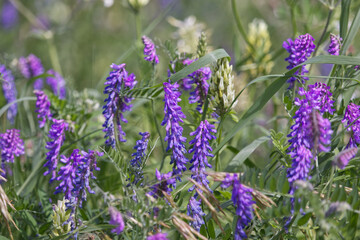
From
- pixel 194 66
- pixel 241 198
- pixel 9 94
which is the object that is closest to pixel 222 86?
pixel 194 66

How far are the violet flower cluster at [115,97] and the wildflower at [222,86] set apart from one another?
0.32 metres

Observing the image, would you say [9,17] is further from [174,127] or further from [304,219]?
[304,219]

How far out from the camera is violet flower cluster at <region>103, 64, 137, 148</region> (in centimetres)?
179

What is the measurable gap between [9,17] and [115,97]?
→ 463 centimetres

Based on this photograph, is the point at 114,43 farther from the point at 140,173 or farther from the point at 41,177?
the point at 140,173

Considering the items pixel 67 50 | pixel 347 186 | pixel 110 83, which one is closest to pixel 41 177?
pixel 110 83

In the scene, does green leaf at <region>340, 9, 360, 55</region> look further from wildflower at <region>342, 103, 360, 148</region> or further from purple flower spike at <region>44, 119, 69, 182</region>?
purple flower spike at <region>44, 119, 69, 182</region>

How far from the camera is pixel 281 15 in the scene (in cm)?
367

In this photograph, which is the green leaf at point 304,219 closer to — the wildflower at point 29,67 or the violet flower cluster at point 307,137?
Answer: the violet flower cluster at point 307,137

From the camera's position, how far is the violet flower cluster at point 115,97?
5.88 ft

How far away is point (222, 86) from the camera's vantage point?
1862 millimetres

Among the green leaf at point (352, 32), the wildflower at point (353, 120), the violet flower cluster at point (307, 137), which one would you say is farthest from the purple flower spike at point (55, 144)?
the green leaf at point (352, 32)

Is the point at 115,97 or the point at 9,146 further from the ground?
the point at 115,97

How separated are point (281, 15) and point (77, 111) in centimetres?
189
